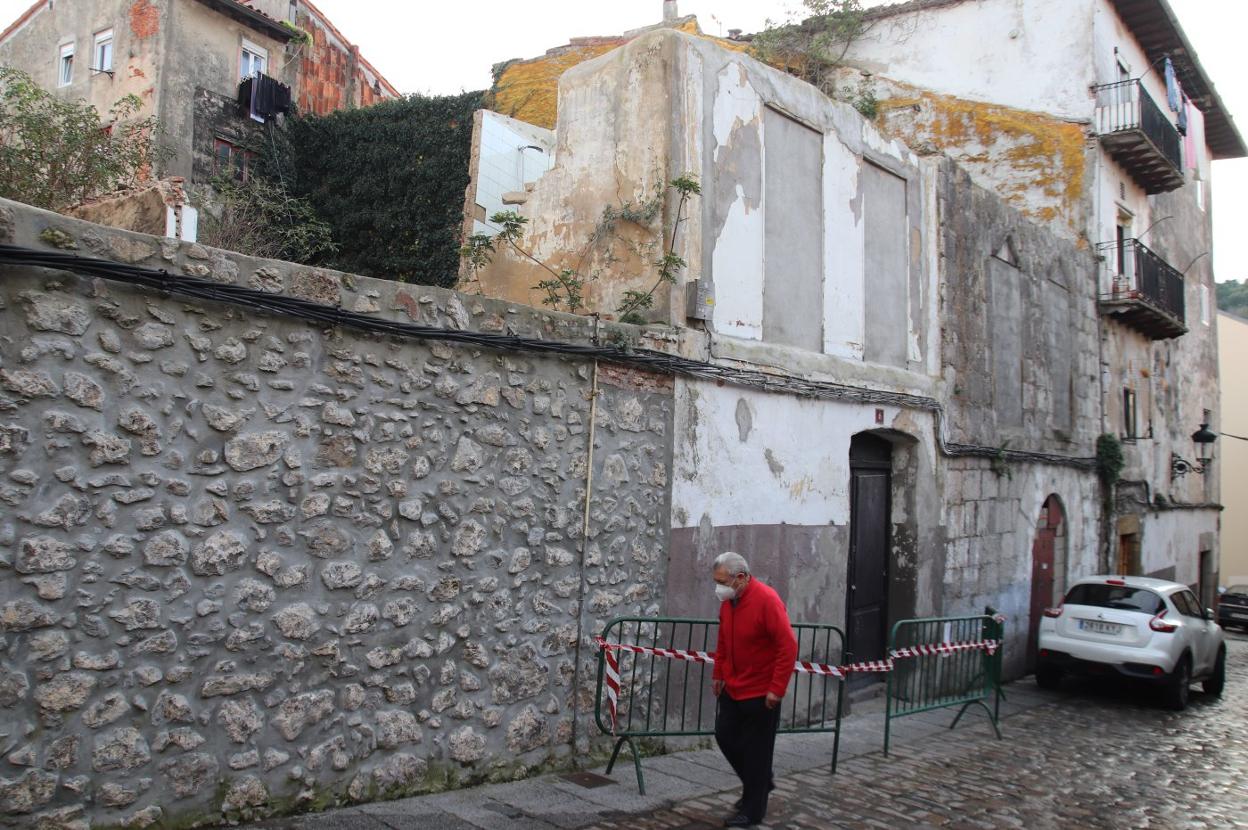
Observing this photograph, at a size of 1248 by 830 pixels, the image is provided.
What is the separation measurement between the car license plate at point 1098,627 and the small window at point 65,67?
68.3 ft

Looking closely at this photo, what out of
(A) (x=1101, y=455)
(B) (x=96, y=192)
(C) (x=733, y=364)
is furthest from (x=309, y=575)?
(A) (x=1101, y=455)

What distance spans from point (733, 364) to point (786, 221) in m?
1.86

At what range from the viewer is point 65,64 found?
1886 cm

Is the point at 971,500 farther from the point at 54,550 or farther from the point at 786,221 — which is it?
the point at 54,550

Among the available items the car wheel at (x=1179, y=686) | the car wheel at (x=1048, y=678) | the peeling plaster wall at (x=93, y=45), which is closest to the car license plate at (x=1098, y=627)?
the car wheel at (x=1179, y=686)

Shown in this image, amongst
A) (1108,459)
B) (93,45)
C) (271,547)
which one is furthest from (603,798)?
(93,45)

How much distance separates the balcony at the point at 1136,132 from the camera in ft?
51.7

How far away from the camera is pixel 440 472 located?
18.2ft

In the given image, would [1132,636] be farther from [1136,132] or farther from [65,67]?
[65,67]

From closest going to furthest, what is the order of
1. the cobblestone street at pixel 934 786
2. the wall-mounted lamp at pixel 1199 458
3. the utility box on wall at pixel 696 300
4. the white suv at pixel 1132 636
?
the cobblestone street at pixel 934 786
the utility box on wall at pixel 696 300
the white suv at pixel 1132 636
the wall-mounted lamp at pixel 1199 458

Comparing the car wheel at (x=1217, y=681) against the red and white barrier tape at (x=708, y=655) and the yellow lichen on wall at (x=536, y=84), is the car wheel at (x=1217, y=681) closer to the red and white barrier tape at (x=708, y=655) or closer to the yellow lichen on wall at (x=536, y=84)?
the red and white barrier tape at (x=708, y=655)

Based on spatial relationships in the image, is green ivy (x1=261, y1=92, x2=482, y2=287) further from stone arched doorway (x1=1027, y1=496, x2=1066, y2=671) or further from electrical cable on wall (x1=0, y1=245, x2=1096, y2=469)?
stone arched doorway (x1=1027, y1=496, x2=1066, y2=671)

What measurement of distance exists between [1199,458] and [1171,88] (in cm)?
834

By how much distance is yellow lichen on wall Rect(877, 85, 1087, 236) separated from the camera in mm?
15773
